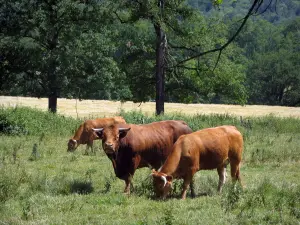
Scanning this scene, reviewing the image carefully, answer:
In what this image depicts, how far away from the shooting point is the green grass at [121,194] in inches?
408

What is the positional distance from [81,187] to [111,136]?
1.47 meters

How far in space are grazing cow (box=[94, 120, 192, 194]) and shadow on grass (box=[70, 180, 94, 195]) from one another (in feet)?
2.29

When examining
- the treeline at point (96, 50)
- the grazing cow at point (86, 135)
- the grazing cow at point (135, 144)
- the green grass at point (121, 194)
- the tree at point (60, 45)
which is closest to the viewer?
the green grass at point (121, 194)

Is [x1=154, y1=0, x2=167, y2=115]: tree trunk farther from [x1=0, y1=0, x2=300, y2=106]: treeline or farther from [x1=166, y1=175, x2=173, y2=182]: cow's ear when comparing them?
[x1=166, y1=175, x2=173, y2=182]: cow's ear

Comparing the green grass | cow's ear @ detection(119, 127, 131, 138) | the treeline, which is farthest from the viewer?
the treeline

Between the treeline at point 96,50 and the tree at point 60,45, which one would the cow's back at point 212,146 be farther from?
the tree at point 60,45

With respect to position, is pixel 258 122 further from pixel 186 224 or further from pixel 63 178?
pixel 186 224

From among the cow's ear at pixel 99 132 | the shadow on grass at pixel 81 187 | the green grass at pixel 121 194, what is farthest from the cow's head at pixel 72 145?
the cow's ear at pixel 99 132

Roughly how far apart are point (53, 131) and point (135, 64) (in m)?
12.1

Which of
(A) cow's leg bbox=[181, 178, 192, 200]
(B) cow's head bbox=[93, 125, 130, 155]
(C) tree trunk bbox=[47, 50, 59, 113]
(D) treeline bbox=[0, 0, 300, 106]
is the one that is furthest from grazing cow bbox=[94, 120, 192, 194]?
(C) tree trunk bbox=[47, 50, 59, 113]

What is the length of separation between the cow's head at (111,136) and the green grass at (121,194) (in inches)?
33.8

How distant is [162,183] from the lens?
1212 cm

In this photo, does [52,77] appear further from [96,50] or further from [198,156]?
[198,156]

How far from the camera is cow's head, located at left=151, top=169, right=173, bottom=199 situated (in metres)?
12.1
